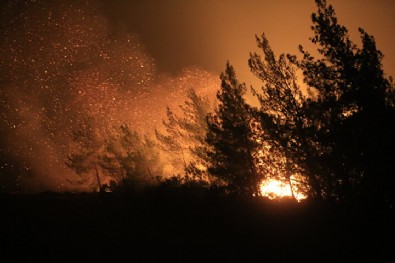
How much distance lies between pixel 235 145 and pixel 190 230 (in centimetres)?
705

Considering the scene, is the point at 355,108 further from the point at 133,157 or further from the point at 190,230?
the point at 133,157

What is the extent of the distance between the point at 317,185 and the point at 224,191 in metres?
5.96

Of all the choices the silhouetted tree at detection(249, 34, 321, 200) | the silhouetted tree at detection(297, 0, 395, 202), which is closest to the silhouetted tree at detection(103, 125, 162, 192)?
the silhouetted tree at detection(249, 34, 321, 200)

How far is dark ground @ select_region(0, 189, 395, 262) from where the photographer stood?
416 inches

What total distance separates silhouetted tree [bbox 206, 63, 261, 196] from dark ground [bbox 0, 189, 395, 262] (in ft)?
6.69

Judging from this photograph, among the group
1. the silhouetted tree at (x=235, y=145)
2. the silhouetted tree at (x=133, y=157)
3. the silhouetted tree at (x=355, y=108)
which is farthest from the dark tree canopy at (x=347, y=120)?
the silhouetted tree at (x=133, y=157)

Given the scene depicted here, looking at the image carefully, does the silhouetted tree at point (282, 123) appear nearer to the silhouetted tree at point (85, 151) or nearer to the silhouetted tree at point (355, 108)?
the silhouetted tree at point (355, 108)

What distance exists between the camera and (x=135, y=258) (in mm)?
10625

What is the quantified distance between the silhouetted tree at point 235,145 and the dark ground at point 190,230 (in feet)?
6.69

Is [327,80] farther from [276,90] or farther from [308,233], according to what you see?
[308,233]

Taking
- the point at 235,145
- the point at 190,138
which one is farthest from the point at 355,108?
the point at 190,138

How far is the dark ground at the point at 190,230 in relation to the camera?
10555mm

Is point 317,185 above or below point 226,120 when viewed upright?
below

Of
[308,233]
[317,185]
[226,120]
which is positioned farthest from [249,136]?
[308,233]
